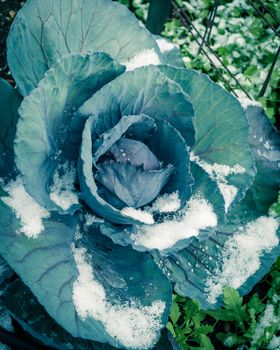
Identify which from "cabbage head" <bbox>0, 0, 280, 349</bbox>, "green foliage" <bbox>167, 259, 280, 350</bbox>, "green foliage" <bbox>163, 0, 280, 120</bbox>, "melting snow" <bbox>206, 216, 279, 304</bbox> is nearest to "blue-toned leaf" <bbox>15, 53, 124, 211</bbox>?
"cabbage head" <bbox>0, 0, 280, 349</bbox>

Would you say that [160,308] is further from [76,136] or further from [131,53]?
Answer: [131,53]

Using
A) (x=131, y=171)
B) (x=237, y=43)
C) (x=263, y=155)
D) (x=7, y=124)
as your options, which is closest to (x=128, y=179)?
(x=131, y=171)

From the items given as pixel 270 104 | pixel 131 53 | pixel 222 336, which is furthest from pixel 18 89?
pixel 270 104

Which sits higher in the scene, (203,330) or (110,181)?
(110,181)

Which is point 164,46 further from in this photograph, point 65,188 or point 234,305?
point 234,305

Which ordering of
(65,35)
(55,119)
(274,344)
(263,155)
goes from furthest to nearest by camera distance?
(274,344) → (263,155) → (65,35) → (55,119)

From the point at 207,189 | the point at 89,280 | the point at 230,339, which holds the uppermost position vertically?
the point at 207,189

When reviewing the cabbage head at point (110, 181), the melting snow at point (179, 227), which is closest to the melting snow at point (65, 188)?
the cabbage head at point (110, 181)
